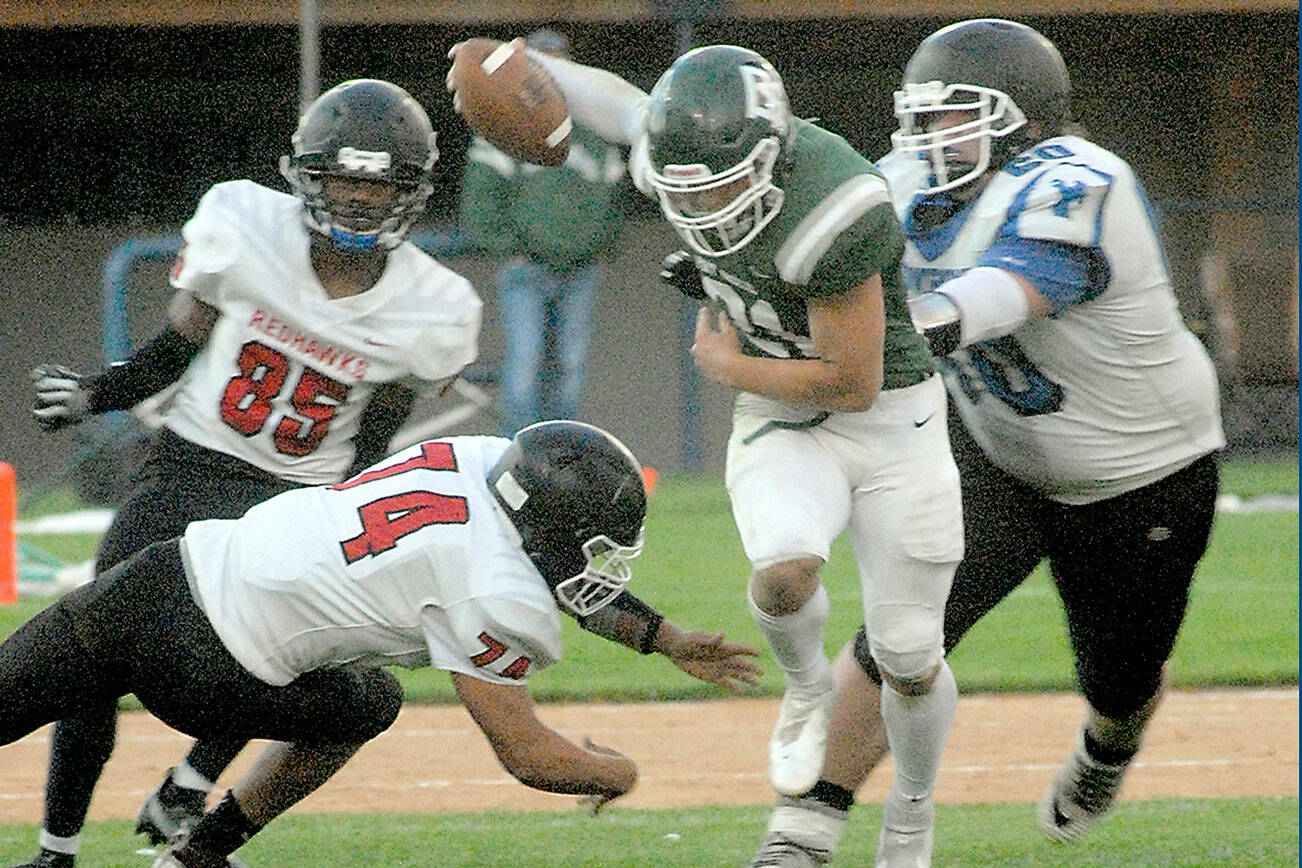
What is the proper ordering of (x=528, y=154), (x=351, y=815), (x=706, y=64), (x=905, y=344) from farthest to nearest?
1. (x=351, y=815)
2. (x=528, y=154)
3. (x=905, y=344)
4. (x=706, y=64)

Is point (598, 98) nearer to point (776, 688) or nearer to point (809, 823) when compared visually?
point (809, 823)

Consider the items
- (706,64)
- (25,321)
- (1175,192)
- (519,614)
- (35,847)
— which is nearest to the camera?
Result: (519,614)

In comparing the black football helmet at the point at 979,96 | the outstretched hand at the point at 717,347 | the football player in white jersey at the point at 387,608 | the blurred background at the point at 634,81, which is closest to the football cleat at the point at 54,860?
the football player in white jersey at the point at 387,608

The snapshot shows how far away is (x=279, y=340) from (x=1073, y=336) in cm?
183

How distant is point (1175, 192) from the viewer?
50.5 feet

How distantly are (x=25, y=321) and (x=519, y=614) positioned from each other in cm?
1129

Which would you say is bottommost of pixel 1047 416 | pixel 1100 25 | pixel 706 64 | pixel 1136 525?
pixel 1100 25

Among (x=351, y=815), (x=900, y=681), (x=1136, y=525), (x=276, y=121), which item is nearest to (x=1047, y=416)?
(x=1136, y=525)

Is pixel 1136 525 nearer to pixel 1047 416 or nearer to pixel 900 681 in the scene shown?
pixel 1047 416

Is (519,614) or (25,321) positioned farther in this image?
(25,321)

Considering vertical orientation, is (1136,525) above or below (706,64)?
below

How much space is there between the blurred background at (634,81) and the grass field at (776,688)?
1.23 metres

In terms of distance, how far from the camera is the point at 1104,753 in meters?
5.02

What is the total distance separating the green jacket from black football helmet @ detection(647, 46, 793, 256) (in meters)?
6.36
